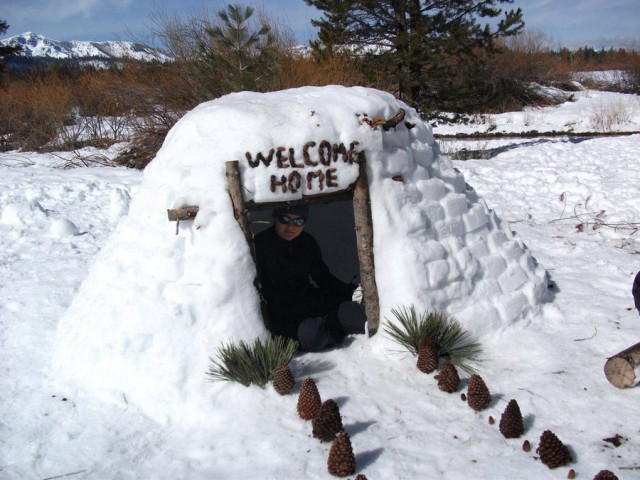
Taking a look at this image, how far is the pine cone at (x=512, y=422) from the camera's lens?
257 cm

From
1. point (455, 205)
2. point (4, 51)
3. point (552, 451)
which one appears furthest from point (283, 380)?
point (4, 51)

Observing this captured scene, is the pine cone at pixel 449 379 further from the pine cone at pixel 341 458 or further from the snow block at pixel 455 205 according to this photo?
the snow block at pixel 455 205

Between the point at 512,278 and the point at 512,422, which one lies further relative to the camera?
the point at 512,278

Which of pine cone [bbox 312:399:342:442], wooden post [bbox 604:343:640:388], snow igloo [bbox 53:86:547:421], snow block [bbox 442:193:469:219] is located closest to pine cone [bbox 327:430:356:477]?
pine cone [bbox 312:399:342:442]

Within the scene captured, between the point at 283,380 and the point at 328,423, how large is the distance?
0.40 meters

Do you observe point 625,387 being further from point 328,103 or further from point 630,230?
point 630,230

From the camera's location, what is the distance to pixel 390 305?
3381mm

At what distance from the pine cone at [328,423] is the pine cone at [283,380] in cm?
33

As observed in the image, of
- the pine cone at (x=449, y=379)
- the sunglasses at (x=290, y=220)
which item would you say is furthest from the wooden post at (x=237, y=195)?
A: the pine cone at (x=449, y=379)

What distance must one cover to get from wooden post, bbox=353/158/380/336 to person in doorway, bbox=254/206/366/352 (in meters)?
0.12

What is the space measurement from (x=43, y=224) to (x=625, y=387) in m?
5.55

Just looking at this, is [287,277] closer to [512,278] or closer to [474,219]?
[474,219]

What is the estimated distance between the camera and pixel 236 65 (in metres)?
8.24

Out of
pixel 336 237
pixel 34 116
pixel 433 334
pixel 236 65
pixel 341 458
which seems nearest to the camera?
pixel 341 458
